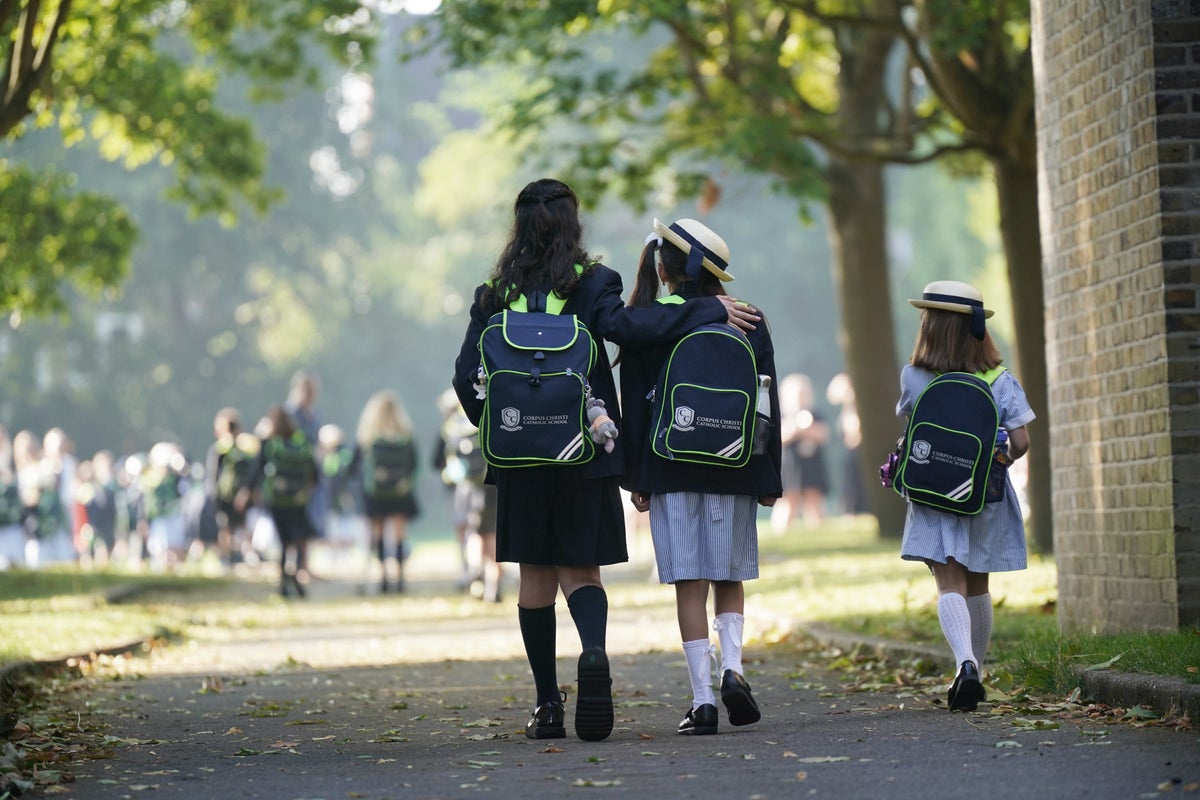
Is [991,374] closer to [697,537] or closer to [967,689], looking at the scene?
[967,689]

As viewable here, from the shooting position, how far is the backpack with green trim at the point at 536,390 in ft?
23.5

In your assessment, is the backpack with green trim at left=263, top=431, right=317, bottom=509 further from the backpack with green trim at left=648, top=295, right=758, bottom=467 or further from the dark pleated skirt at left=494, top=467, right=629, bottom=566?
the backpack with green trim at left=648, top=295, right=758, bottom=467

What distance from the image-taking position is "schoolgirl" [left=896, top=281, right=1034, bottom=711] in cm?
793

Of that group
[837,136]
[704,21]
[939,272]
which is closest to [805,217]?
[837,136]

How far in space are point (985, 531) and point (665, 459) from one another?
4.58ft

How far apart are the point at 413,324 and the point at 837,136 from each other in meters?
49.0

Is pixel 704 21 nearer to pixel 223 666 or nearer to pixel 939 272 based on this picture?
pixel 223 666

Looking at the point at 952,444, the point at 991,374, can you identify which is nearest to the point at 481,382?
the point at 952,444

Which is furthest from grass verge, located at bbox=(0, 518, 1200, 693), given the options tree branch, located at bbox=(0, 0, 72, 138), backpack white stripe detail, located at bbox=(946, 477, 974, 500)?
tree branch, located at bbox=(0, 0, 72, 138)

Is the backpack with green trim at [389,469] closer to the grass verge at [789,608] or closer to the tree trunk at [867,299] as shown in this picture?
the grass verge at [789,608]

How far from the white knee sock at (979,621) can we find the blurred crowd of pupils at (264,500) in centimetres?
924

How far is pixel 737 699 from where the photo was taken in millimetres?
7344

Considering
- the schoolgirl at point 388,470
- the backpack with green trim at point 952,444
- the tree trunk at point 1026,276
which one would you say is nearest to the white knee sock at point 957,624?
the backpack with green trim at point 952,444

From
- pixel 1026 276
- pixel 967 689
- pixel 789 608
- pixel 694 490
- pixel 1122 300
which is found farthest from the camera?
pixel 1026 276
